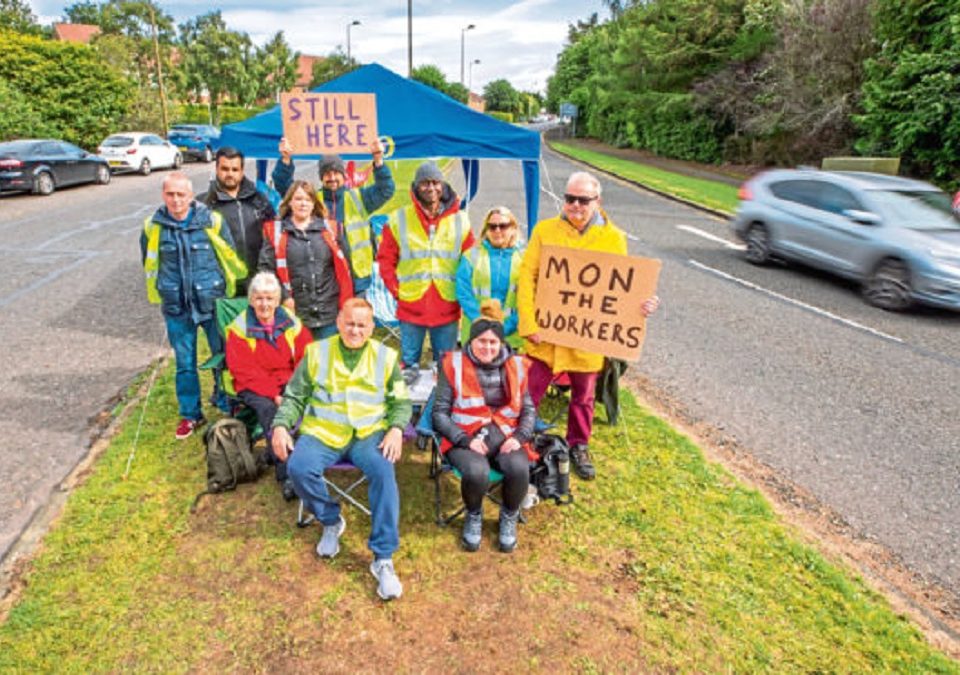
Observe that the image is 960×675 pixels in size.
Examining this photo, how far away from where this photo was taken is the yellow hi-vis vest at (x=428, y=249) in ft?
16.1

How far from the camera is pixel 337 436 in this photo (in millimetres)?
3742

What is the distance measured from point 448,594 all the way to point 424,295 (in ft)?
7.68

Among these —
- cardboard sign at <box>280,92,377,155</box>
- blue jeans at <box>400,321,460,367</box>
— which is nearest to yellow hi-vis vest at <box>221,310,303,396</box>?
blue jeans at <box>400,321,460,367</box>

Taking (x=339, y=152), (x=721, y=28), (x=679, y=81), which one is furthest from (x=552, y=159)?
(x=339, y=152)

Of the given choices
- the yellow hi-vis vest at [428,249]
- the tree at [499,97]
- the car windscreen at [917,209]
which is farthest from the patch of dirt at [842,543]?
the tree at [499,97]

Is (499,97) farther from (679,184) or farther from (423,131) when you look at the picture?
(423,131)

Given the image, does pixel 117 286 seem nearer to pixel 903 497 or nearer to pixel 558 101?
pixel 903 497

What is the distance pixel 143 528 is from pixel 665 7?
36208mm

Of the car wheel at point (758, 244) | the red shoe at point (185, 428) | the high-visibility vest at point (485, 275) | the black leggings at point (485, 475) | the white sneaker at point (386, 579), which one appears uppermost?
the high-visibility vest at point (485, 275)

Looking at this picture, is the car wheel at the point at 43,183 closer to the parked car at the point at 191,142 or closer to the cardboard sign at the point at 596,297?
the parked car at the point at 191,142

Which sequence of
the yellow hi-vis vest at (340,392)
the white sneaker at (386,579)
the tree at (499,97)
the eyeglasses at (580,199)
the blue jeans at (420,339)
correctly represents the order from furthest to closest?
1. the tree at (499,97)
2. the blue jeans at (420,339)
3. the eyeglasses at (580,199)
4. the yellow hi-vis vest at (340,392)
5. the white sneaker at (386,579)

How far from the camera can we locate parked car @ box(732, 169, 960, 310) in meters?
8.62

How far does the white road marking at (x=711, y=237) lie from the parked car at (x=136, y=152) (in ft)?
68.1

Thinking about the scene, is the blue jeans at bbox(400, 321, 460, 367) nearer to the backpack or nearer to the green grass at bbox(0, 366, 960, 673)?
the green grass at bbox(0, 366, 960, 673)
